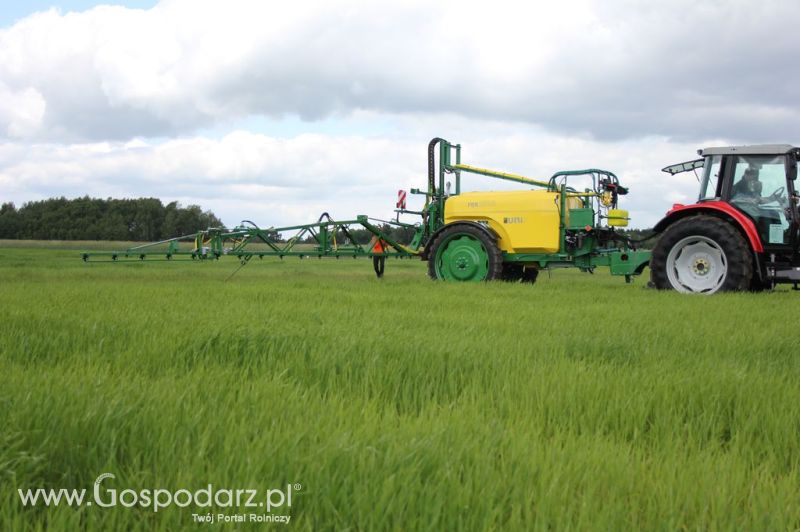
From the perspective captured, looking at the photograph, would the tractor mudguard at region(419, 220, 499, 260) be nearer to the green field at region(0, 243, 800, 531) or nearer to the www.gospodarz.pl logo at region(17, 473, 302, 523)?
the green field at region(0, 243, 800, 531)

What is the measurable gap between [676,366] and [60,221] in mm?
68875

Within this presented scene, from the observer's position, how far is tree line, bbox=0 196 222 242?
180 feet

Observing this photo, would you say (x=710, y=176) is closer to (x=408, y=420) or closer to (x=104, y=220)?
(x=408, y=420)

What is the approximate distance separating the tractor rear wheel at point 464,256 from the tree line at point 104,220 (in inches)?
1543

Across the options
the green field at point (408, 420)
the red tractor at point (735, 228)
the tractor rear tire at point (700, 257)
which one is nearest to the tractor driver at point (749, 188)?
the red tractor at point (735, 228)

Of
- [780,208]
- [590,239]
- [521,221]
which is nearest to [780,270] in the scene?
[780,208]

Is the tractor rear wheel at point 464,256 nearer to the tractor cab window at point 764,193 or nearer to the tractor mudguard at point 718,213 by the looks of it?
the tractor mudguard at point 718,213

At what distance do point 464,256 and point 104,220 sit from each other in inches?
2144

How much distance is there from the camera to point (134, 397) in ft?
8.60

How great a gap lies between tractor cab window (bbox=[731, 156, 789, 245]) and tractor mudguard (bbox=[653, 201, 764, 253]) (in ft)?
0.50

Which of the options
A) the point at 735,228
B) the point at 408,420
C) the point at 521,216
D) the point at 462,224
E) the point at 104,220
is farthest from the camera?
the point at 104,220

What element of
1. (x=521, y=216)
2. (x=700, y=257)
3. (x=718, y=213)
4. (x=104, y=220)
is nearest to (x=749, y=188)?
(x=718, y=213)

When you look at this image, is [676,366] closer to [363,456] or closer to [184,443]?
[363,456]

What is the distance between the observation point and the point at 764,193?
32.9 feet
